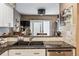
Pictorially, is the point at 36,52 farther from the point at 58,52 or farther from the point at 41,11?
the point at 41,11

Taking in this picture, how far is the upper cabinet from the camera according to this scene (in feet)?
9.29

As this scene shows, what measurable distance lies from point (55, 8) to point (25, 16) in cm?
65

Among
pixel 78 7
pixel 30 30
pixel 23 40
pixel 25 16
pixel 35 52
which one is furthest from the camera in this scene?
pixel 23 40

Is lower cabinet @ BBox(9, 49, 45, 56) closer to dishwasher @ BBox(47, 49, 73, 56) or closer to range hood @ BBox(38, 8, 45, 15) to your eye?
dishwasher @ BBox(47, 49, 73, 56)

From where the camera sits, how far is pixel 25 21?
2803 millimetres

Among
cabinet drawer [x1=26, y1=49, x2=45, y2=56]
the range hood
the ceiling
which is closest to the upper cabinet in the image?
the ceiling

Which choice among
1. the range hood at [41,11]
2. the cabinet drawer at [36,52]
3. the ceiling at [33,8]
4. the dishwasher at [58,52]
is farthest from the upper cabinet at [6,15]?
the dishwasher at [58,52]

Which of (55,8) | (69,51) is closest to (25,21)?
(55,8)

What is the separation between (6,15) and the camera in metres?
2.94

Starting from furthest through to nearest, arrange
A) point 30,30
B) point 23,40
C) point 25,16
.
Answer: point 23,40 → point 30,30 → point 25,16

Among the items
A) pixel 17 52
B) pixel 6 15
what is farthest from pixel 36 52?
pixel 6 15

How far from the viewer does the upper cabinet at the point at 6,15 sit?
283cm

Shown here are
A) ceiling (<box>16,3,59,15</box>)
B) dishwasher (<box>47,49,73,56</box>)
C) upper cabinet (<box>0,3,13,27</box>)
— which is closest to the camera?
dishwasher (<box>47,49,73,56</box>)

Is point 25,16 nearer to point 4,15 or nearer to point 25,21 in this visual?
point 25,21
